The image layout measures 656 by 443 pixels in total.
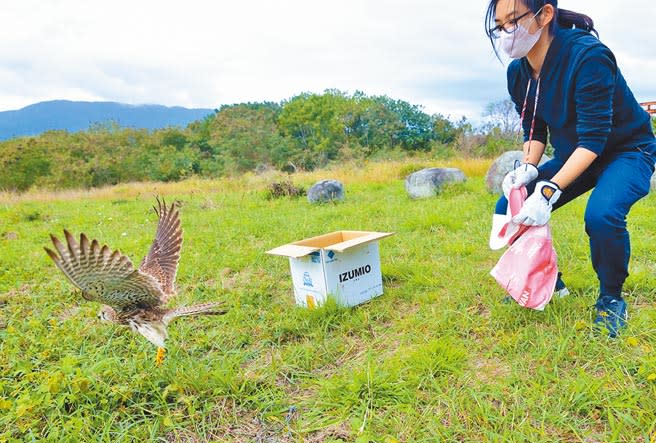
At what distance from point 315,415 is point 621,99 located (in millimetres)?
2086

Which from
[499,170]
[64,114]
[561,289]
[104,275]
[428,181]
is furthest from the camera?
[64,114]

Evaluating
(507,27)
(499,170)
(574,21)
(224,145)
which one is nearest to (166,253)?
(507,27)

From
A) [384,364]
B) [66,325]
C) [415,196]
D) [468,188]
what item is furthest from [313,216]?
[384,364]

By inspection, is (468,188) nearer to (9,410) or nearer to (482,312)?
(482,312)

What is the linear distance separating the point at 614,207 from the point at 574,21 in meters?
0.97

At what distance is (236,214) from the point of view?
7098 millimetres

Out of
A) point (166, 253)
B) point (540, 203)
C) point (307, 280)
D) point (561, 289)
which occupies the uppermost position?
point (540, 203)

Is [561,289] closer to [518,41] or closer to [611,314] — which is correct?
[611,314]

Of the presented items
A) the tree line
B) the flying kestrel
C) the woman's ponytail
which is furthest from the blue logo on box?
the tree line

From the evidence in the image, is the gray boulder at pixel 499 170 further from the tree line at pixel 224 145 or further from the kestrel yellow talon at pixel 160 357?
the tree line at pixel 224 145

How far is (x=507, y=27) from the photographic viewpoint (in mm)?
2184

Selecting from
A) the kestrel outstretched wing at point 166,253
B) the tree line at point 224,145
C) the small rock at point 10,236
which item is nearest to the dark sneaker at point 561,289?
the kestrel outstretched wing at point 166,253

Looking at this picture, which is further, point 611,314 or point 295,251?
point 295,251

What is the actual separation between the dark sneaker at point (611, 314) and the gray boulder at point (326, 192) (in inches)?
Result: 224
